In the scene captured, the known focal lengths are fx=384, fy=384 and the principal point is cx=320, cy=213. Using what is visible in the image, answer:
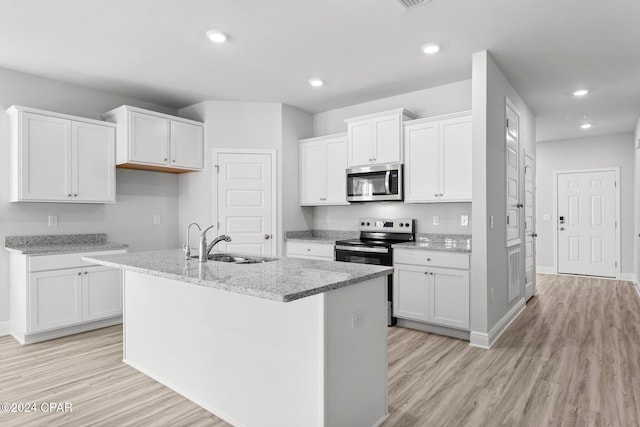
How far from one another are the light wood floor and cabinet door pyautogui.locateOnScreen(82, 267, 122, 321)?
0.19 m

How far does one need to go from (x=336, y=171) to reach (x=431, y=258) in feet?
5.76

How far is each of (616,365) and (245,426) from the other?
9.58 ft

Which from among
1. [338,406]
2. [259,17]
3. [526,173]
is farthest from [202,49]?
[526,173]

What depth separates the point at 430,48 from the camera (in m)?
3.33

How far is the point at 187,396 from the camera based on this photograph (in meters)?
2.51

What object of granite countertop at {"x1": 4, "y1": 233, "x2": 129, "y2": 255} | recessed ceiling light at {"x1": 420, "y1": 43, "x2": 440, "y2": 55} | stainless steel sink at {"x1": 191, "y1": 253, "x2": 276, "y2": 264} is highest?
recessed ceiling light at {"x1": 420, "y1": 43, "x2": 440, "y2": 55}

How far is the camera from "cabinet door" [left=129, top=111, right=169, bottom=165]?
4.20 meters

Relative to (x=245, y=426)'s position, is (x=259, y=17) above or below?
above

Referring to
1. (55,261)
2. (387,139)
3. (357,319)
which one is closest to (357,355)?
(357,319)

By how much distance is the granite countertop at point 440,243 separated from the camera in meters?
3.76

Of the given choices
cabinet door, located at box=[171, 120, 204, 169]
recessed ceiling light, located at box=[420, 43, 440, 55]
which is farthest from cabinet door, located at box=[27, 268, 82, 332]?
recessed ceiling light, located at box=[420, 43, 440, 55]

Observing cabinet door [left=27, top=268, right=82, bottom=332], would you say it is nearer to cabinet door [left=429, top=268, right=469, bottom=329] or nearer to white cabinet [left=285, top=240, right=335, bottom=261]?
white cabinet [left=285, top=240, right=335, bottom=261]

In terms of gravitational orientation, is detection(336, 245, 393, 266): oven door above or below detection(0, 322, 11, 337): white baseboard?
above

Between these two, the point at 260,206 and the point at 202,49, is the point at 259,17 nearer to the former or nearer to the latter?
the point at 202,49
